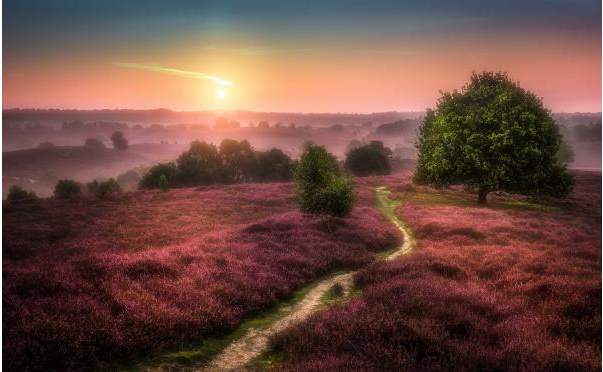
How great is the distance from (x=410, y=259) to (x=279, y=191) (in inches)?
1224

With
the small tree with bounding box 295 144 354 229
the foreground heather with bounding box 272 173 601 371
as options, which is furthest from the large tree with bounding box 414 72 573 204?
the small tree with bounding box 295 144 354 229

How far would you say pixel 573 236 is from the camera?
2053cm

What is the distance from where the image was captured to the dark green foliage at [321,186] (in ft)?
76.9

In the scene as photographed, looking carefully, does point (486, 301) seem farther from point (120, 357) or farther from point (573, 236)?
point (573, 236)

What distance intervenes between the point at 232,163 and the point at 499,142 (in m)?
62.6

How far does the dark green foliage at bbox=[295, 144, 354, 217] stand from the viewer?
23.5 metres

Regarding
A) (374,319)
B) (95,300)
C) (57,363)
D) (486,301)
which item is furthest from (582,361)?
(95,300)

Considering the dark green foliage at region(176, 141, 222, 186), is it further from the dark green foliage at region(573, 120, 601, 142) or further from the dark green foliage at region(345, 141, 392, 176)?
the dark green foliage at region(573, 120, 601, 142)

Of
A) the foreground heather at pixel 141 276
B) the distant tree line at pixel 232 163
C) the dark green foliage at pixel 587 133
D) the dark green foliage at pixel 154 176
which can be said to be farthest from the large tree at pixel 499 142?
the dark green foliage at pixel 587 133

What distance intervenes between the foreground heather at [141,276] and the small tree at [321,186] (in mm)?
1168

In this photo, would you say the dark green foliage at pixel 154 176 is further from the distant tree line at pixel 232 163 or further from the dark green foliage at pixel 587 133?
the dark green foliage at pixel 587 133

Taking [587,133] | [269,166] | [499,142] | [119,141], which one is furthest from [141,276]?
[587,133]

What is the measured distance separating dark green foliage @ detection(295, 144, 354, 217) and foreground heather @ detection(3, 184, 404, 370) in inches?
46.6

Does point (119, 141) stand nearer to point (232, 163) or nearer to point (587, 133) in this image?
point (232, 163)
